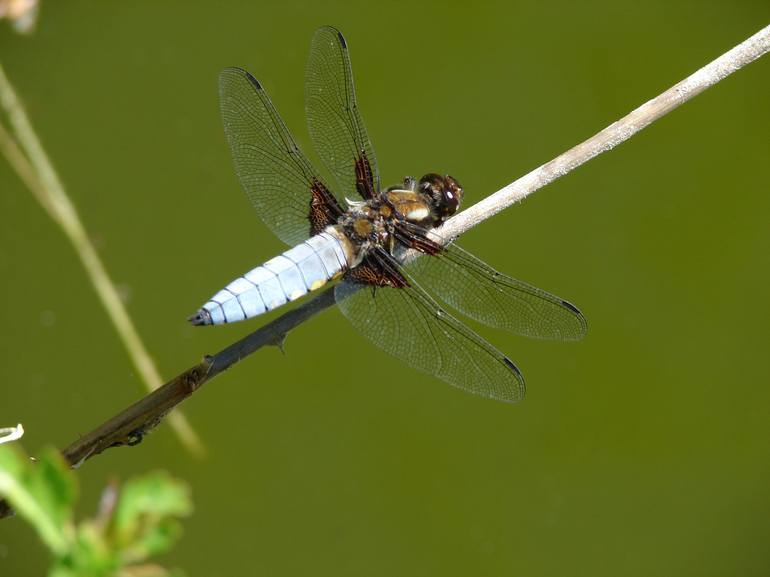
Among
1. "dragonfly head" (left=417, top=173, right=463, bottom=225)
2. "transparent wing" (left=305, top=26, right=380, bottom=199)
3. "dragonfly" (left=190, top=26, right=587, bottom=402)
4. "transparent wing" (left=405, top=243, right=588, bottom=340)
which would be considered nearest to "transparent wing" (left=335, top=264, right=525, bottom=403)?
"dragonfly" (left=190, top=26, right=587, bottom=402)

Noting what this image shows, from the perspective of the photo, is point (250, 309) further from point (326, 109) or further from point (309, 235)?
point (326, 109)

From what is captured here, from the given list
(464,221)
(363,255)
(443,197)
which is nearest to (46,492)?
(464,221)

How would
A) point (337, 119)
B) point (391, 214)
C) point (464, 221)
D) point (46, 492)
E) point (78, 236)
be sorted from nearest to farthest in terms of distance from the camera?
point (46, 492)
point (464, 221)
point (391, 214)
point (337, 119)
point (78, 236)

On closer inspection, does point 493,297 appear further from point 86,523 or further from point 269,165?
point 86,523

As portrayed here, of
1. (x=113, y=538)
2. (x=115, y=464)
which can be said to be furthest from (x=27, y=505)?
(x=115, y=464)

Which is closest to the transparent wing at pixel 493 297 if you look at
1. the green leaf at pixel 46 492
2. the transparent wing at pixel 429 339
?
the transparent wing at pixel 429 339

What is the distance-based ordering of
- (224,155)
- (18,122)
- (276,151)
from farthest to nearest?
(224,155)
(18,122)
(276,151)
